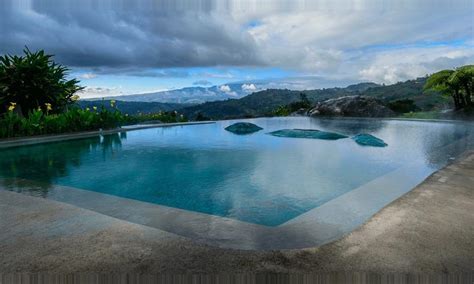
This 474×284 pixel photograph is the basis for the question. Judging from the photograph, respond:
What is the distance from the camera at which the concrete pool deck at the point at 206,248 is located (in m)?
2.46

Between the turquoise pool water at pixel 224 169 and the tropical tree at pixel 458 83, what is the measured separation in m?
14.5

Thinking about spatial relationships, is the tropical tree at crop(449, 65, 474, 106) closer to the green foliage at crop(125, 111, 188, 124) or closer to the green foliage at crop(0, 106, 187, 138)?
the green foliage at crop(125, 111, 188, 124)

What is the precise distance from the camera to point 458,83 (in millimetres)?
23125

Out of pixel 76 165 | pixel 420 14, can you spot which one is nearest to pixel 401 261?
pixel 420 14

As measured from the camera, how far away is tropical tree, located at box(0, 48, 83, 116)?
13641 mm

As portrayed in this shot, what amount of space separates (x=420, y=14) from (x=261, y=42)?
20.8 ft

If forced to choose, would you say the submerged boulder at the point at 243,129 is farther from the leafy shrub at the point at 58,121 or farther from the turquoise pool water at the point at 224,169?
the leafy shrub at the point at 58,121

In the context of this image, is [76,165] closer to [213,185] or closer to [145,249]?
[213,185]

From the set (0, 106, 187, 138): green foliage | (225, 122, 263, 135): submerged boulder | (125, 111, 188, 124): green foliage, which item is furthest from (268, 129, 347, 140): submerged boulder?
(125, 111, 188, 124): green foliage

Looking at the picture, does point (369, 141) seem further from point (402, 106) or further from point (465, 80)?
point (402, 106)

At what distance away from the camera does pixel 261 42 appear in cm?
1231

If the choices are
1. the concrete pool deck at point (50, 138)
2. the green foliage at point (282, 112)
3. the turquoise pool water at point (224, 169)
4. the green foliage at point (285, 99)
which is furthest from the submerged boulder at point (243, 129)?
the green foliage at point (285, 99)

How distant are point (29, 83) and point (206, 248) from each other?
14.3 m

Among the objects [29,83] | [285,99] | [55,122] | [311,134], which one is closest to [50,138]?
[55,122]
